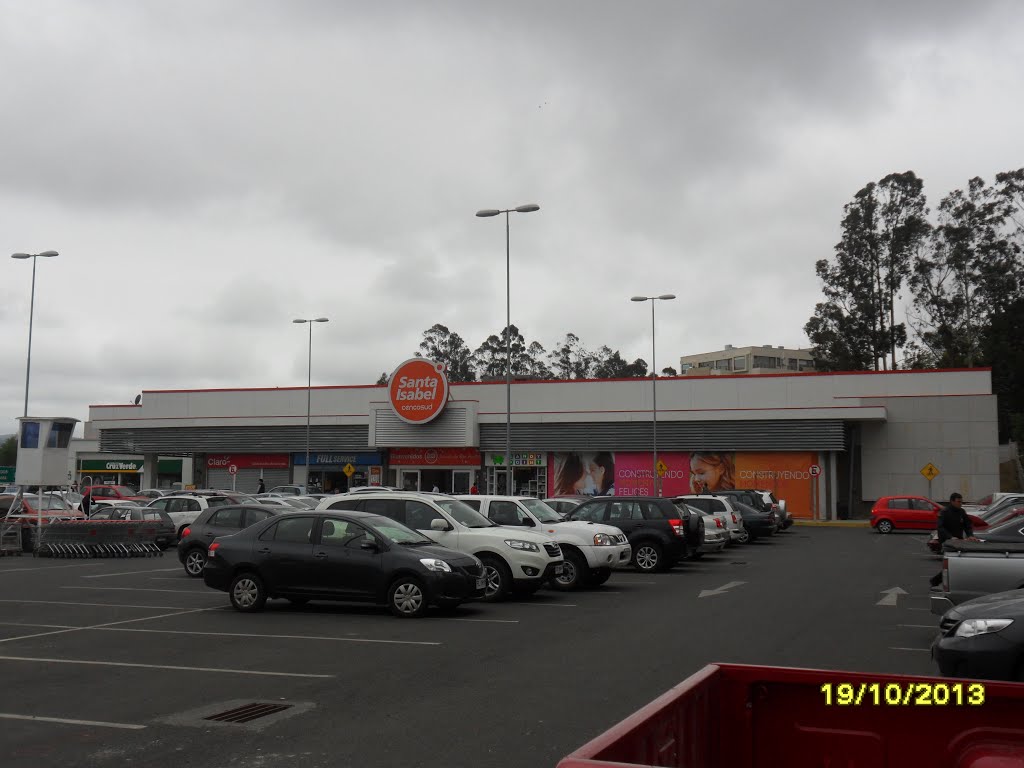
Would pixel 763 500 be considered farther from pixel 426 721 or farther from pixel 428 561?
pixel 426 721

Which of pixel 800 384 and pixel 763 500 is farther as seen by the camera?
pixel 800 384

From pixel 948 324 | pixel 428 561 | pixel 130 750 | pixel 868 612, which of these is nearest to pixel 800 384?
pixel 948 324

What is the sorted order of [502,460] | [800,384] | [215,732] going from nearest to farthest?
[215,732] < [800,384] < [502,460]

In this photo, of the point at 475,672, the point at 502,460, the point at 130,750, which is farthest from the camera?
the point at 502,460

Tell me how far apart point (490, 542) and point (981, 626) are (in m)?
9.04

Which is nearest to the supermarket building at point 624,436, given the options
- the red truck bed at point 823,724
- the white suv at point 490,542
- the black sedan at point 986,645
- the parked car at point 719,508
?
the parked car at point 719,508

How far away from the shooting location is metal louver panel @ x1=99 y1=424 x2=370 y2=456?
176 ft

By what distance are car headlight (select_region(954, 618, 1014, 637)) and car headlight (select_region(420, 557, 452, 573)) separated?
23.6 ft

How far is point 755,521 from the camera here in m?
32.2

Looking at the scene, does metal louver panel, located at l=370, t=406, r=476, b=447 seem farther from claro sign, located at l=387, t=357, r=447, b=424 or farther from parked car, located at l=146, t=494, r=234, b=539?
parked car, located at l=146, t=494, r=234, b=539

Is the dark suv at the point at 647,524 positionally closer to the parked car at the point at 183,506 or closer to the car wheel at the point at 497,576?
the car wheel at the point at 497,576

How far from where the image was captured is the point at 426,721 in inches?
301

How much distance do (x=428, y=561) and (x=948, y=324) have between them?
62768mm
